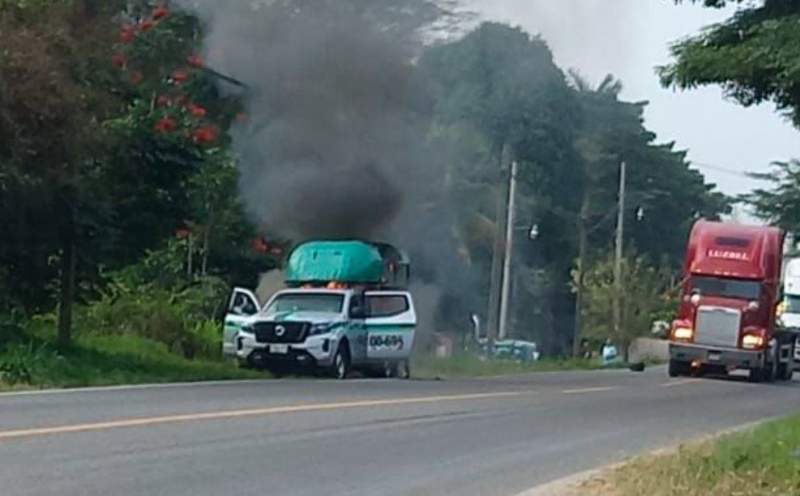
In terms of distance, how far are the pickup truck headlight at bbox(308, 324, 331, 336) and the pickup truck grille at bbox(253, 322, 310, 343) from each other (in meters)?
0.11

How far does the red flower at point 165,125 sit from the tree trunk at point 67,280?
2.98 m

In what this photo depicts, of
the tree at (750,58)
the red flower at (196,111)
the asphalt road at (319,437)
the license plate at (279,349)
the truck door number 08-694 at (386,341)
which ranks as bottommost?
the asphalt road at (319,437)

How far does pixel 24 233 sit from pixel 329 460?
1349 cm

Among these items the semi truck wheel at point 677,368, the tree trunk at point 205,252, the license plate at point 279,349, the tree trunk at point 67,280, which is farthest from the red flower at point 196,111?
the semi truck wheel at point 677,368

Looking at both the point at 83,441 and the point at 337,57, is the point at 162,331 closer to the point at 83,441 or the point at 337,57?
the point at 337,57

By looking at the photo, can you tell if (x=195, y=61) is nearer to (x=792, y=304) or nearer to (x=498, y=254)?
(x=498, y=254)

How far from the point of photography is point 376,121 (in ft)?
121

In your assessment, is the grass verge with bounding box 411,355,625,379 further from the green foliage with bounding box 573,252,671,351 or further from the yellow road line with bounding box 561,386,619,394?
the green foliage with bounding box 573,252,671,351

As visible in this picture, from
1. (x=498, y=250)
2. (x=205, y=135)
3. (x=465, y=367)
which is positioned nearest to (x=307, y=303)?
(x=205, y=135)

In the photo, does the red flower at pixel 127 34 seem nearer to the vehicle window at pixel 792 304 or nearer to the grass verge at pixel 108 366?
the grass verge at pixel 108 366

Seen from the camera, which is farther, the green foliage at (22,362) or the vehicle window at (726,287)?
the vehicle window at (726,287)

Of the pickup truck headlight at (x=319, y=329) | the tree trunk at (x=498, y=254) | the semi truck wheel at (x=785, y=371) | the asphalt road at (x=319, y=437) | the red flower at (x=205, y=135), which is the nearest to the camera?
the asphalt road at (x=319, y=437)

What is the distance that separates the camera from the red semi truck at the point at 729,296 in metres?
40.8

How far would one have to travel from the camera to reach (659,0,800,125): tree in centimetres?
1577
